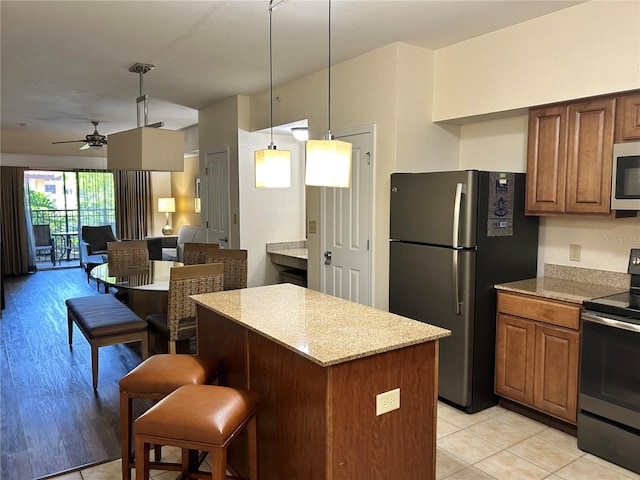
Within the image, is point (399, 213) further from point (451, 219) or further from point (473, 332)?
point (473, 332)

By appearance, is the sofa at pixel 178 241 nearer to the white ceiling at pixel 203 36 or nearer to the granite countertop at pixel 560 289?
the white ceiling at pixel 203 36

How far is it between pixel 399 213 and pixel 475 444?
1655 mm

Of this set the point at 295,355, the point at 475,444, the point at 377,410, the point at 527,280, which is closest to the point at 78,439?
the point at 295,355

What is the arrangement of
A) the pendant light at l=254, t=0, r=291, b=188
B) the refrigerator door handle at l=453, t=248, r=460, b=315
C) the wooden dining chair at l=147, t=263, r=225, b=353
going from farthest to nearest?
the wooden dining chair at l=147, t=263, r=225, b=353, the refrigerator door handle at l=453, t=248, r=460, b=315, the pendant light at l=254, t=0, r=291, b=188

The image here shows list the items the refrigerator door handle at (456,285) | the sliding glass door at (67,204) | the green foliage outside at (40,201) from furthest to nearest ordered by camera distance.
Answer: the sliding glass door at (67,204) < the green foliage outside at (40,201) < the refrigerator door handle at (456,285)

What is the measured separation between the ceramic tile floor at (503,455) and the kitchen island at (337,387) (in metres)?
0.73

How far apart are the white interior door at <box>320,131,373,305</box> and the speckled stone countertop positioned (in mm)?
1270

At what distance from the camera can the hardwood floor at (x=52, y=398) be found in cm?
271

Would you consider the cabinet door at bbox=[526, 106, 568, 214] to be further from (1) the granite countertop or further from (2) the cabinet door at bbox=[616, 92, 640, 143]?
(1) the granite countertop

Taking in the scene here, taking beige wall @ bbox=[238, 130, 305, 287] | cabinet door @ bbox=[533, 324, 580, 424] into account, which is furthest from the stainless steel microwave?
beige wall @ bbox=[238, 130, 305, 287]

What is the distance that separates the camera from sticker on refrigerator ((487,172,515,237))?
10.6 feet

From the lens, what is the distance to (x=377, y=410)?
185 cm

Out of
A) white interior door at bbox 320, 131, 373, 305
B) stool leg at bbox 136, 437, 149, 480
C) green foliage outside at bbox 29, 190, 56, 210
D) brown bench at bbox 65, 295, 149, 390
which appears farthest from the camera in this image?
green foliage outside at bbox 29, 190, 56, 210

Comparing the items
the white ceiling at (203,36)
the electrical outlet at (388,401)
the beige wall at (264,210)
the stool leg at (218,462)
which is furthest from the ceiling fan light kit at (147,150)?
the electrical outlet at (388,401)
